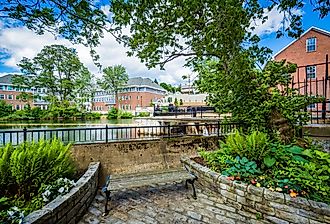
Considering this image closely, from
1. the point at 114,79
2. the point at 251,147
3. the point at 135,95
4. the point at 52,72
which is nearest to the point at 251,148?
the point at 251,147

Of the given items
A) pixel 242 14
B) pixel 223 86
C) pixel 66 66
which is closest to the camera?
pixel 242 14

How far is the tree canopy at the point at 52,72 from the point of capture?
92.2 ft

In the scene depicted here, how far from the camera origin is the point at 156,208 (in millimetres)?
3467

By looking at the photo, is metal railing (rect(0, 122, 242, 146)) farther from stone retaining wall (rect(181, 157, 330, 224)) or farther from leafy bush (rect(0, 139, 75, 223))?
stone retaining wall (rect(181, 157, 330, 224))

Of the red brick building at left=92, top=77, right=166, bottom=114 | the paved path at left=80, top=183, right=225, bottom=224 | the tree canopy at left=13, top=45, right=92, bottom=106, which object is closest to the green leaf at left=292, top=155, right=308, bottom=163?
the paved path at left=80, top=183, right=225, bottom=224

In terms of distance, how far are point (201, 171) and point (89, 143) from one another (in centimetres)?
271

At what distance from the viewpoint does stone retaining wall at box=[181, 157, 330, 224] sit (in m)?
2.53

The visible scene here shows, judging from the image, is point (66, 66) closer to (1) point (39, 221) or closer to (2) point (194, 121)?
(2) point (194, 121)

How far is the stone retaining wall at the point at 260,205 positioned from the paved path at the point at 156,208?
24 cm

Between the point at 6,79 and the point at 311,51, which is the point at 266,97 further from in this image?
the point at 6,79

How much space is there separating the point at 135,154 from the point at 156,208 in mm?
1927

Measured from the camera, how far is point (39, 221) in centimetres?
214

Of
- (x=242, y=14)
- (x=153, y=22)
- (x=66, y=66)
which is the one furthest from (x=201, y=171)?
(x=66, y=66)

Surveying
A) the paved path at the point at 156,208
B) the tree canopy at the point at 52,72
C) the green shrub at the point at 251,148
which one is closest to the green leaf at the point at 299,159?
the green shrub at the point at 251,148
